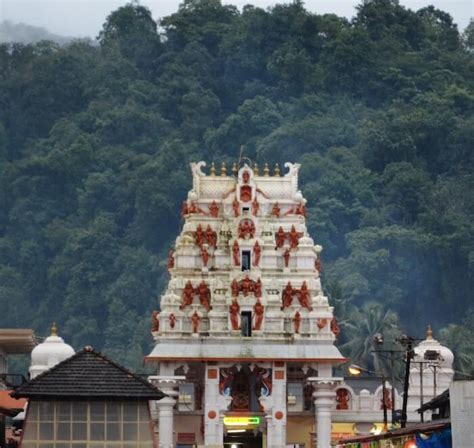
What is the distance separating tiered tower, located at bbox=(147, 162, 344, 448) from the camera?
11650 centimetres

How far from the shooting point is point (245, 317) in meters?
118

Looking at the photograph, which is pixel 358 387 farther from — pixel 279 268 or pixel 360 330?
pixel 360 330

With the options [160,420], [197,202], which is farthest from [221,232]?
[160,420]

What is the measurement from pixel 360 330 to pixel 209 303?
61.6 m

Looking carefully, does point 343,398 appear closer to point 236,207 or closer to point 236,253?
point 236,253

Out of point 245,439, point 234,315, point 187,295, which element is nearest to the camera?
point 234,315

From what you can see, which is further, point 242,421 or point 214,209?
point 214,209

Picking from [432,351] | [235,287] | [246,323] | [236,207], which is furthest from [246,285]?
[432,351]

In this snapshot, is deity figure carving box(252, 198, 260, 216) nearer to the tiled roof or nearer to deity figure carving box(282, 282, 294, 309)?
deity figure carving box(282, 282, 294, 309)

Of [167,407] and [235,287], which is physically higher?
[235,287]

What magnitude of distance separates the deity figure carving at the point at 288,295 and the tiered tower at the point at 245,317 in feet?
0.16

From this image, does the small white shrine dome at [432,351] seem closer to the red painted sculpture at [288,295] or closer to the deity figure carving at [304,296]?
the deity figure carving at [304,296]

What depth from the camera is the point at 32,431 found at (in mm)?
70562

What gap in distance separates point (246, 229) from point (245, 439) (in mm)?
10240
